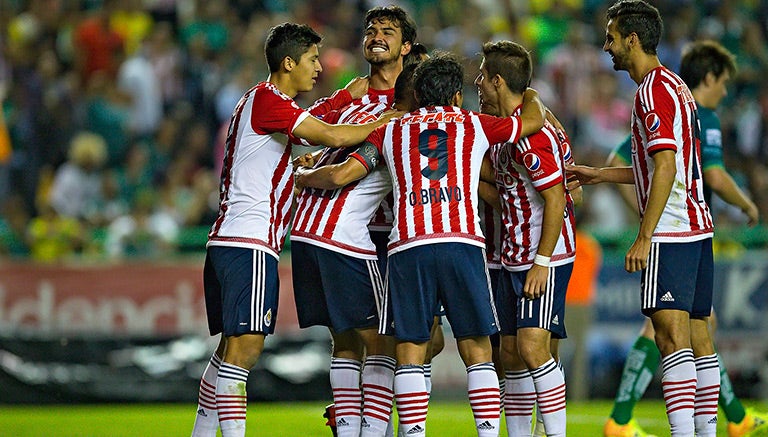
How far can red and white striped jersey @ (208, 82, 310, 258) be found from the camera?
6992mm

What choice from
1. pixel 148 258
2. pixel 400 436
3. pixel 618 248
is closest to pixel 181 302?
pixel 148 258

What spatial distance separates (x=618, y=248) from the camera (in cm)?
1315

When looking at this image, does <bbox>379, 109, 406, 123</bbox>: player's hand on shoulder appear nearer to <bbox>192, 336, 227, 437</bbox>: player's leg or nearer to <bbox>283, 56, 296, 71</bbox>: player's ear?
<bbox>283, 56, 296, 71</bbox>: player's ear

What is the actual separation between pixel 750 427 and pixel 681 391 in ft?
6.64

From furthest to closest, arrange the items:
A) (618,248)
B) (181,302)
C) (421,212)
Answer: (618,248)
(181,302)
(421,212)

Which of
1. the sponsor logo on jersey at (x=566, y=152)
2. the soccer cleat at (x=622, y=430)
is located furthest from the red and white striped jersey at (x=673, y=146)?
the soccer cleat at (x=622, y=430)

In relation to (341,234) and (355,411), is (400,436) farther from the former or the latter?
(341,234)

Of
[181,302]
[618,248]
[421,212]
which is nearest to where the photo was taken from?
[421,212]

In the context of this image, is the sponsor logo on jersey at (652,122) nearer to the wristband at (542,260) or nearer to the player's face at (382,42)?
the wristband at (542,260)

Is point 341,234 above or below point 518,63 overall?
below

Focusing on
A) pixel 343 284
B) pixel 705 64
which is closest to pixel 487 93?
pixel 343 284

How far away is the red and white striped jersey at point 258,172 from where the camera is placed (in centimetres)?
699

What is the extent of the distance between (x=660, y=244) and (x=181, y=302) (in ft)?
20.9

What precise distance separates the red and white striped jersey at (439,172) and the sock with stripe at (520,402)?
102 cm
